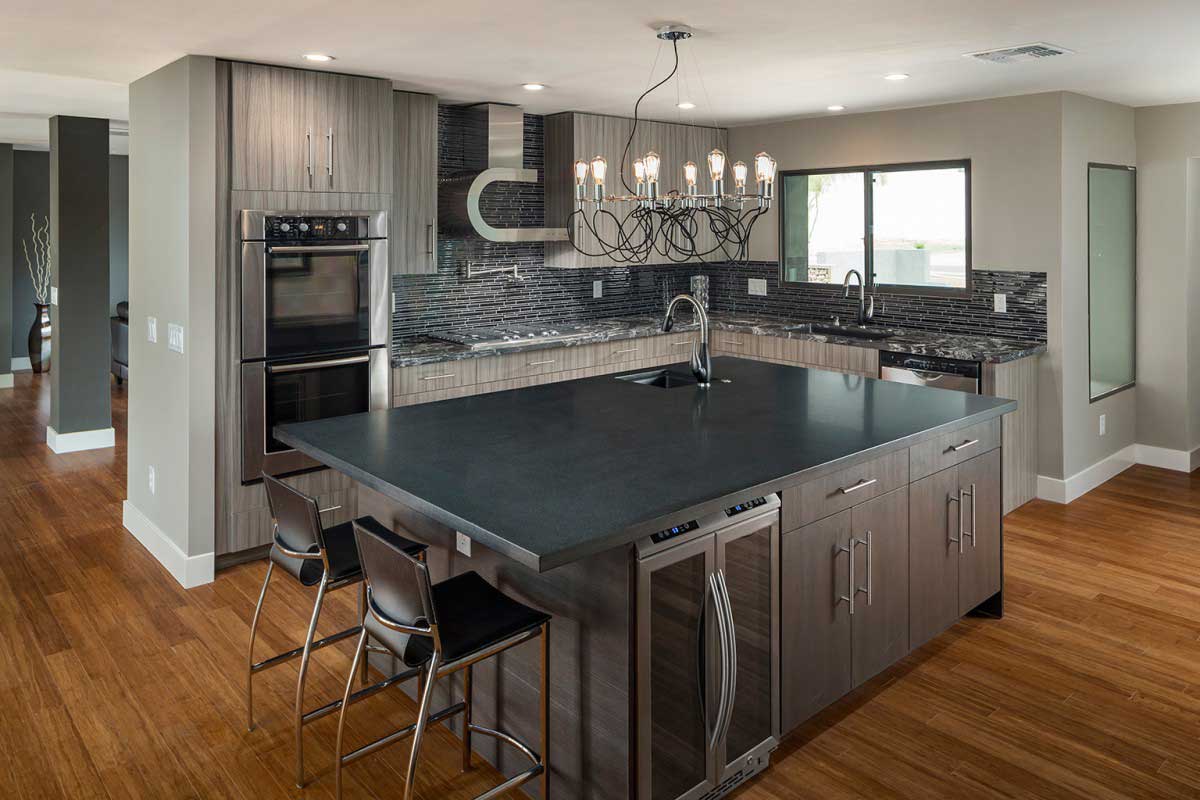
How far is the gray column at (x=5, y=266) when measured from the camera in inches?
335

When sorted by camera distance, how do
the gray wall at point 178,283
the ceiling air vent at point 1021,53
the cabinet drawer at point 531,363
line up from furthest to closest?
the cabinet drawer at point 531,363 < the gray wall at point 178,283 < the ceiling air vent at point 1021,53

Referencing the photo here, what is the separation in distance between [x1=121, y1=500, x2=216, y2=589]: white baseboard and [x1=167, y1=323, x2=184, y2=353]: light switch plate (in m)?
0.91

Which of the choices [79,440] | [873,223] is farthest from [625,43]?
[79,440]

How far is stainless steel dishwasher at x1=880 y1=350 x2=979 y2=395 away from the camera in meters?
4.83

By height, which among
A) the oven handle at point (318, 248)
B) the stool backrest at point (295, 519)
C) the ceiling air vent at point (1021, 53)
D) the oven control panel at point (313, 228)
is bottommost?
the stool backrest at point (295, 519)

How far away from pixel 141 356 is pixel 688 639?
11.4ft

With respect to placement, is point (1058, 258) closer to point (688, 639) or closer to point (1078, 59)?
point (1078, 59)

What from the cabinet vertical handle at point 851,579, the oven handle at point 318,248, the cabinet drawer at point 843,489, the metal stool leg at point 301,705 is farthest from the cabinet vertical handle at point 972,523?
the oven handle at point 318,248

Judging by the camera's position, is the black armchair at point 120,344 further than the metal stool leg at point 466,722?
Yes

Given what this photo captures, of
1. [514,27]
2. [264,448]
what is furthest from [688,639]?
[264,448]

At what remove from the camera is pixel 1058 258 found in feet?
16.4

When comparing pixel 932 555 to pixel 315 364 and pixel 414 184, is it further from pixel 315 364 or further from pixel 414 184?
pixel 414 184

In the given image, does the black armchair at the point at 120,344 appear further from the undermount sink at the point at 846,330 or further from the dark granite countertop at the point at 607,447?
the dark granite countertop at the point at 607,447

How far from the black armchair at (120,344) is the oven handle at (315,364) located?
5146mm
